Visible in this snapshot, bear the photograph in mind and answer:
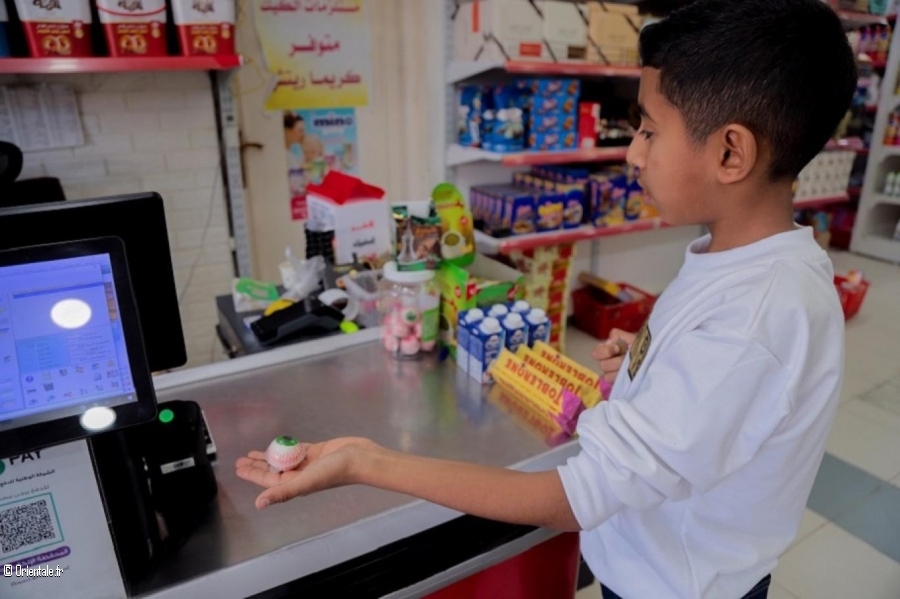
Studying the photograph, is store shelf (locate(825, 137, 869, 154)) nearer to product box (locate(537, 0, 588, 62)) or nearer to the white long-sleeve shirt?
product box (locate(537, 0, 588, 62))

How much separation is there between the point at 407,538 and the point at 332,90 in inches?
107

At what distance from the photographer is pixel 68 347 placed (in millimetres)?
654

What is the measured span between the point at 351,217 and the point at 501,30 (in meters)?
1.26

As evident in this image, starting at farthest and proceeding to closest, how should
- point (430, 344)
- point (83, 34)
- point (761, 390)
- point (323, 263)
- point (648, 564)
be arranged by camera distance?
point (83, 34) → point (323, 263) → point (430, 344) → point (648, 564) → point (761, 390)

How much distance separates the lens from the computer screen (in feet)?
2.43

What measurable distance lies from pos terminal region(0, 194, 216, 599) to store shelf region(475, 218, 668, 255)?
236 centimetres

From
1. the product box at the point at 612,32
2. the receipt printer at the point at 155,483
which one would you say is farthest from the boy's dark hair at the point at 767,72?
the product box at the point at 612,32

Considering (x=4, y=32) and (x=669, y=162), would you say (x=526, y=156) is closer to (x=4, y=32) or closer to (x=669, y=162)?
(x=4, y=32)

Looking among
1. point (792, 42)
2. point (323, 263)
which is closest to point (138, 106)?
point (323, 263)

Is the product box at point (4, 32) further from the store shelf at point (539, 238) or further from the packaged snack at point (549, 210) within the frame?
the packaged snack at point (549, 210)

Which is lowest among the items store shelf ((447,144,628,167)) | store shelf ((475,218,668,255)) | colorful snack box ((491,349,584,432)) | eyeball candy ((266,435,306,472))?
store shelf ((475,218,668,255))

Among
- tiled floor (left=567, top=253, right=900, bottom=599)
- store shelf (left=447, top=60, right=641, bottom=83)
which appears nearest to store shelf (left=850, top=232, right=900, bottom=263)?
tiled floor (left=567, top=253, right=900, bottom=599)

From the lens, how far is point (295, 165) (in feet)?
10.5

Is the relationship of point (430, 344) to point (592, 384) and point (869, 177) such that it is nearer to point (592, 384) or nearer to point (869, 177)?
point (592, 384)
